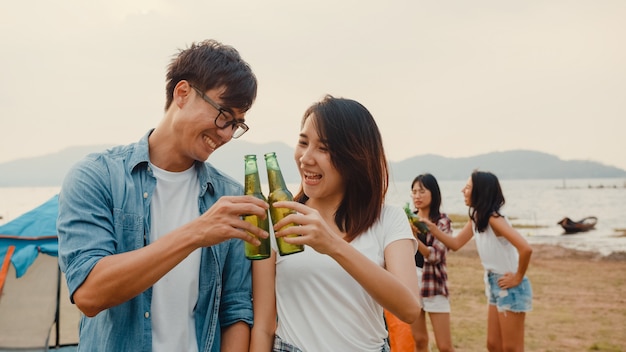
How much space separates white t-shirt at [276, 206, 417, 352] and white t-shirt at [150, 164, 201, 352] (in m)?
0.38

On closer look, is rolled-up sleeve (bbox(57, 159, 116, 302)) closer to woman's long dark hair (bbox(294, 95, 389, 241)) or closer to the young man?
the young man

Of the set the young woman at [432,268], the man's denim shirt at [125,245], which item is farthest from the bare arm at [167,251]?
the young woman at [432,268]

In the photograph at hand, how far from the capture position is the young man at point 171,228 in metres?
1.74

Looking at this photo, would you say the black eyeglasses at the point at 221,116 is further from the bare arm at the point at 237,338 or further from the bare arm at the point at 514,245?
the bare arm at the point at 514,245

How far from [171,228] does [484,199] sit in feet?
14.6

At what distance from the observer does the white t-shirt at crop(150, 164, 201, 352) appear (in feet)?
6.73

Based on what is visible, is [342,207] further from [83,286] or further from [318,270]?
[83,286]

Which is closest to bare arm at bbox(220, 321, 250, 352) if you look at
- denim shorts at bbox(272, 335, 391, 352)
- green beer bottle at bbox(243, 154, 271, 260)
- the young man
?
the young man

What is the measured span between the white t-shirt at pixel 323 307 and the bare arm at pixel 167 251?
1.75ft

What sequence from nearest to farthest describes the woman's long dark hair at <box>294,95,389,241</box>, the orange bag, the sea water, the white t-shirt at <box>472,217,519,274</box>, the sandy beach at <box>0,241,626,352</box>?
the woman's long dark hair at <box>294,95,389,241</box> < the orange bag < the white t-shirt at <box>472,217,519,274</box> < the sandy beach at <box>0,241,626,352</box> < the sea water

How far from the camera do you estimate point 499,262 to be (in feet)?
18.6

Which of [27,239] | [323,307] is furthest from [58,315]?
[323,307]

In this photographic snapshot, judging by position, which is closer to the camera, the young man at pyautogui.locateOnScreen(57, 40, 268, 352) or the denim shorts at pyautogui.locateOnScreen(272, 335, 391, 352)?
the young man at pyautogui.locateOnScreen(57, 40, 268, 352)

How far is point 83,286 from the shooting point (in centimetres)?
178
